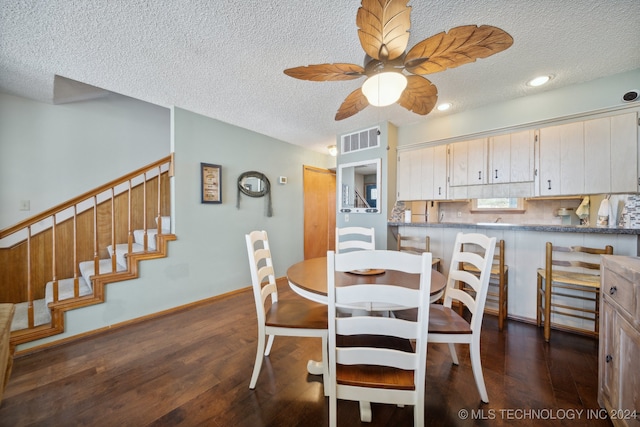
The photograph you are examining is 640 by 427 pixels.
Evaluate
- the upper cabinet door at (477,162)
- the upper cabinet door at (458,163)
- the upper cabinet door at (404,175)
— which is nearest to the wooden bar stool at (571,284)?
the upper cabinet door at (477,162)

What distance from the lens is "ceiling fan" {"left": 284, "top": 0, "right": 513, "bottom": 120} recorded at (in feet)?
3.70

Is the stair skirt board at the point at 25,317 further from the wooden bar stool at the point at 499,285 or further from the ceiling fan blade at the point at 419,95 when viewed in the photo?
the wooden bar stool at the point at 499,285

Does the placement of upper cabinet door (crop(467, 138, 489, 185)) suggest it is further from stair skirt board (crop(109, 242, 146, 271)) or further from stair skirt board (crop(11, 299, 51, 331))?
stair skirt board (crop(11, 299, 51, 331))

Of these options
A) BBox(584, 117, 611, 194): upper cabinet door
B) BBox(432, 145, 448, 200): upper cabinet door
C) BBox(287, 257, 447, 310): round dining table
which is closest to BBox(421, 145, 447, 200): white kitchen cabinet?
BBox(432, 145, 448, 200): upper cabinet door

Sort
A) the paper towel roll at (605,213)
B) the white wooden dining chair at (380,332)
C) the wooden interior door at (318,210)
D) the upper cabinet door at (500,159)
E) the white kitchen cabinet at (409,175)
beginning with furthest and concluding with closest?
1. the wooden interior door at (318,210)
2. the white kitchen cabinet at (409,175)
3. the upper cabinet door at (500,159)
4. the paper towel roll at (605,213)
5. the white wooden dining chair at (380,332)

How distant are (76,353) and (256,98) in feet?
9.14

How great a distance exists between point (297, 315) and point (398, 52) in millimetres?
1726

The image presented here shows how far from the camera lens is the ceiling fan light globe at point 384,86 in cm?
141

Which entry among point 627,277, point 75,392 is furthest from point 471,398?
point 75,392

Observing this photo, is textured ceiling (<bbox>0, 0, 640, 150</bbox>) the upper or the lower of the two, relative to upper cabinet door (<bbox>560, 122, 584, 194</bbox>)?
upper

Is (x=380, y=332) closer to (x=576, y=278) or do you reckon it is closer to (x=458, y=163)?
(x=576, y=278)

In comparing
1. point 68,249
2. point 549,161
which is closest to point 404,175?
point 549,161

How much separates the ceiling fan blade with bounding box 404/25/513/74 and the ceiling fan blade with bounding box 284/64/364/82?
1.03ft

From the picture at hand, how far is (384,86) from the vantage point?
1.46 metres
